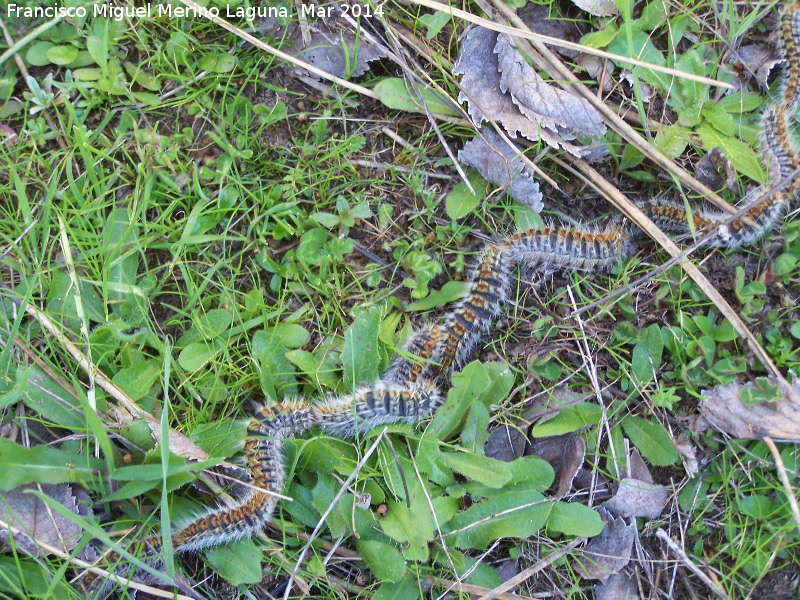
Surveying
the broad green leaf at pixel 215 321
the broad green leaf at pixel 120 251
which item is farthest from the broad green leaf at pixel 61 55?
the broad green leaf at pixel 215 321

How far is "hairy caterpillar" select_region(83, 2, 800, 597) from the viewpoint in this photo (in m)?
3.21

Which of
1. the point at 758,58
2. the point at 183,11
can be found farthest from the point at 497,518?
the point at 183,11

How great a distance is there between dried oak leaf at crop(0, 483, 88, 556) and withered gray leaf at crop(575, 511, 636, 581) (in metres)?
2.89

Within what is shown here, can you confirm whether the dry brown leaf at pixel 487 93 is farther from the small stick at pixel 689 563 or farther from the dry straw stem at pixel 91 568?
the dry straw stem at pixel 91 568

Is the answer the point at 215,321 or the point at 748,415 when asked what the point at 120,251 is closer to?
the point at 215,321

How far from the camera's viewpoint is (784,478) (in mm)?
3305

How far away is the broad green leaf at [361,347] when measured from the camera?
3445 mm

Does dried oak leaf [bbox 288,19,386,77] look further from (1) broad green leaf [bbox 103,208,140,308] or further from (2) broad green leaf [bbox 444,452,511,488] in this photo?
(2) broad green leaf [bbox 444,452,511,488]

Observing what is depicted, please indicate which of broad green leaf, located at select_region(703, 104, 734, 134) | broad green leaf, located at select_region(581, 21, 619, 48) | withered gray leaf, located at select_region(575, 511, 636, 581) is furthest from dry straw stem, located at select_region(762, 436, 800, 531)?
broad green leaf, located at select_region(581, 21, 619, 48)

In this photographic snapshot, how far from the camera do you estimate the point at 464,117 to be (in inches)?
152

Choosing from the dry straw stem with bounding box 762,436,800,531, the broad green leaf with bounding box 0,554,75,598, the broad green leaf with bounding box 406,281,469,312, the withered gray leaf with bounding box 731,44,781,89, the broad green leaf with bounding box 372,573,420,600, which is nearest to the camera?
the broad green leaf with bounding box 0,554,75,598

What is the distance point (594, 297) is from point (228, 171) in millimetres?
2554

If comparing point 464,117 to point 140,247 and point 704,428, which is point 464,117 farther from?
point 704,428

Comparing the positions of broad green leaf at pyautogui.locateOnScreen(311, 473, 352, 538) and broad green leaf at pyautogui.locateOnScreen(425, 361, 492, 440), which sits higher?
broad green leaf at pyautogui.locateOnScreen(425, 361, 492, 440)
